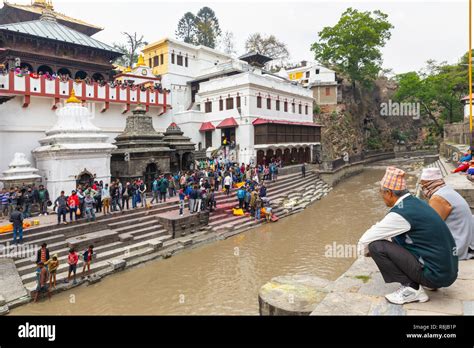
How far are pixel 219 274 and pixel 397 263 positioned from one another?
8741 mm

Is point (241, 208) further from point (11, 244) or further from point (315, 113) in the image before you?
point (315, 113)

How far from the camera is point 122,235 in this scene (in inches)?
546

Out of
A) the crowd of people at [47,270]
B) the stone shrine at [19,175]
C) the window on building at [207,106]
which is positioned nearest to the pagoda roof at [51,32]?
the window on building at [207,106]

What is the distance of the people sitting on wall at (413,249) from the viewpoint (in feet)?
11.3

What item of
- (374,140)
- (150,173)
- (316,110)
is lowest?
(150,173)

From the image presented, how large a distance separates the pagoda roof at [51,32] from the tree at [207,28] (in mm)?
35441

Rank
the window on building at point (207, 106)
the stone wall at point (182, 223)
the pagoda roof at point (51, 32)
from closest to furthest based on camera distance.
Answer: the stone wall at point (182, 223) < the pagoda roof at point (51, 32) < the window on building at point (207, 106)

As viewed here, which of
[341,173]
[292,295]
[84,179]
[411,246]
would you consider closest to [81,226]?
[84,179]

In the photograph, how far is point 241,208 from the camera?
19219 mm

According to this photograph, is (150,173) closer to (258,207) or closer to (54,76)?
(258,207)

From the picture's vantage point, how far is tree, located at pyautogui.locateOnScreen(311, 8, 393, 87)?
150 feet

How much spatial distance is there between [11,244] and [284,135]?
25026 mm

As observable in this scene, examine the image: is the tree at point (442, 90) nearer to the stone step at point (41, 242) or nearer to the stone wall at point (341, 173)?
the stone wall at point (341, 173)

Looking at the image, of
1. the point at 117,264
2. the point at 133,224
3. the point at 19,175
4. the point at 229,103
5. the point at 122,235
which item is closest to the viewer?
the point at 117,264
